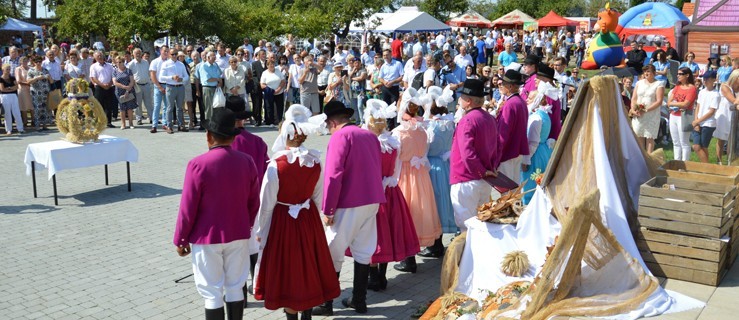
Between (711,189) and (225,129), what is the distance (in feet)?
11.7

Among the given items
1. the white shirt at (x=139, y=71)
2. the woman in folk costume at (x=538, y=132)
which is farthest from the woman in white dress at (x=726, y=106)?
the white shirt at (x=139, y=71)

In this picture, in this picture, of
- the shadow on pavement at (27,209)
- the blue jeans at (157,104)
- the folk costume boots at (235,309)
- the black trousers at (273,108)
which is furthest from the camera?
the black trousers at (273,108)

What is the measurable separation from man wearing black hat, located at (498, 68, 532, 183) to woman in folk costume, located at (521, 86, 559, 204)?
0.41 m

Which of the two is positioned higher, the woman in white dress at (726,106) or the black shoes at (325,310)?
the woman in white dress at (726,106)

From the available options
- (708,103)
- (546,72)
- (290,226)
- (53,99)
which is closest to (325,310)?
(290,226)

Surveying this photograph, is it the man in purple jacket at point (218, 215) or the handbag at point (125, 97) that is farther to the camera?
the handbag at point (125, 97)

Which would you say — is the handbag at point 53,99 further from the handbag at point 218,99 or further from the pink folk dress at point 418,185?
the pink folk dress at point 418,185

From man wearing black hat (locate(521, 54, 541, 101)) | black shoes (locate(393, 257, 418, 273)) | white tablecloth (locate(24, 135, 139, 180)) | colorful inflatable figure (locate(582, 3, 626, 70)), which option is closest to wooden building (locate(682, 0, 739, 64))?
colorful inflatable figure (locate(582, 3, 626, 70))

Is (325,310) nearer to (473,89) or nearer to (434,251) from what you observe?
(434,251)

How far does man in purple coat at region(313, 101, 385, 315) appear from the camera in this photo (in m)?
5.99

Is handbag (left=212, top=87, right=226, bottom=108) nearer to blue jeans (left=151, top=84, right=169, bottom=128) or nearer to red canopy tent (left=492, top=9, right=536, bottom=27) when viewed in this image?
blue jeans (left=151, top=84, right=169, bottom=128)

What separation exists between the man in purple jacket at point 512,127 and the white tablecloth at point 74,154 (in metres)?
5.64

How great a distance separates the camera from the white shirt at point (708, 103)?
1088cm

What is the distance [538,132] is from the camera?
28.0 ft
